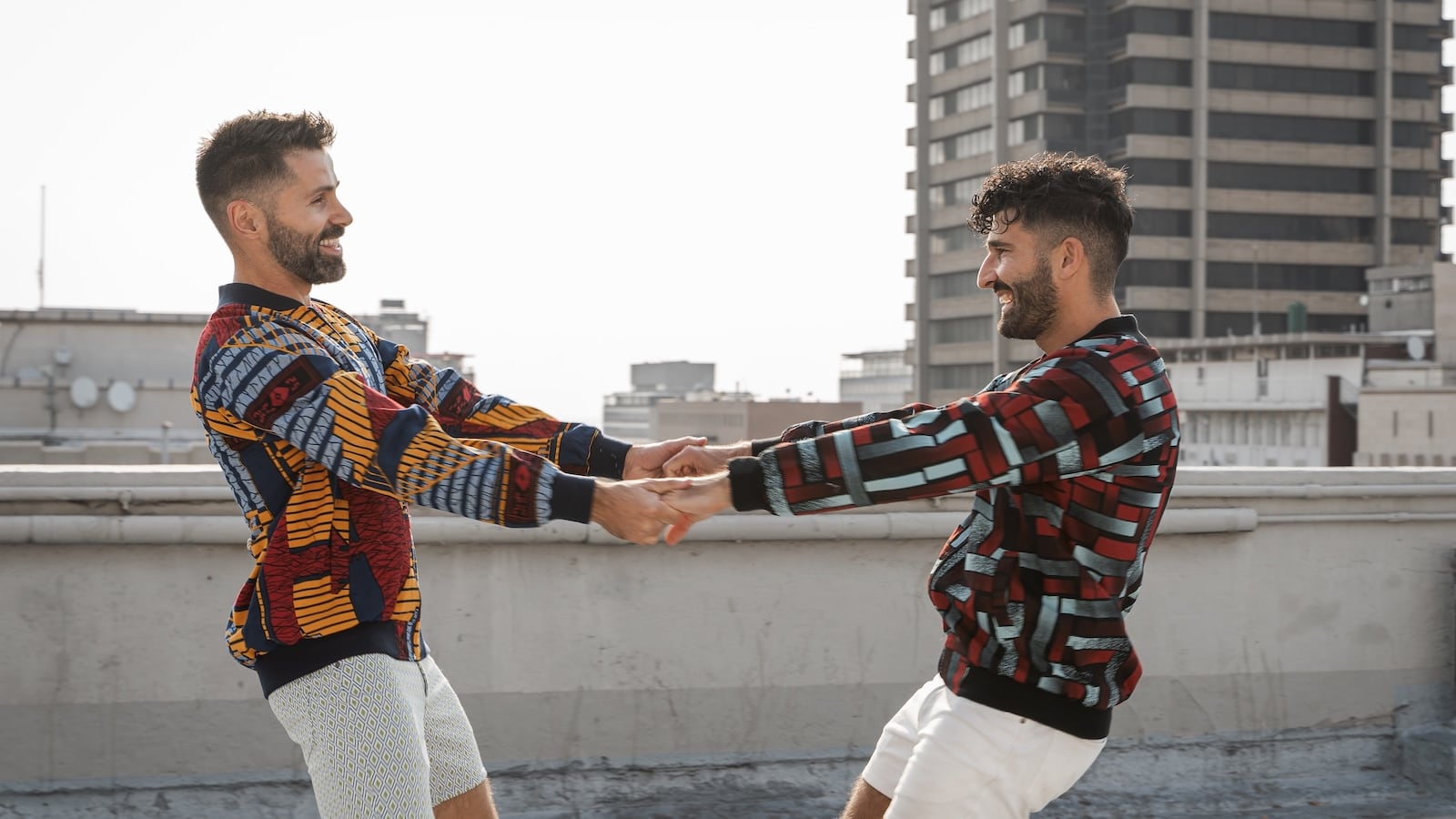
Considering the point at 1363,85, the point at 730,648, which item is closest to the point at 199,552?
the point at 730,648

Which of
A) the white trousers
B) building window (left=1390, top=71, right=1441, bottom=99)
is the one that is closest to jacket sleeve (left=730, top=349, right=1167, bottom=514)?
the white trousers

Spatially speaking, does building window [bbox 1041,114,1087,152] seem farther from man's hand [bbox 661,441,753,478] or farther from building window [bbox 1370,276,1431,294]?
man's hand [bbox 661,441,753,478]

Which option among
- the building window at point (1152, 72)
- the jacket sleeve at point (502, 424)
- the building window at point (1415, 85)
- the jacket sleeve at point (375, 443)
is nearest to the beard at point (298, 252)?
the jacket sleeve at point (375, 443)

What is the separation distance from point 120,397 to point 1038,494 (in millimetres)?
66647

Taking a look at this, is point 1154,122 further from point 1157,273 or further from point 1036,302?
point 1036,302

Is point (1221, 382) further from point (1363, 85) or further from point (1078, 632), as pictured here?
point (1078, 632)

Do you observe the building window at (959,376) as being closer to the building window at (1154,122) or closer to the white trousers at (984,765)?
the building window at (1154,122)

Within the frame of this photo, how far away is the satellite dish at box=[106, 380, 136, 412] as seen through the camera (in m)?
63.9

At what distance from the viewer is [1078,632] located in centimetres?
325

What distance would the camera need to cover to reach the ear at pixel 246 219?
3361mm

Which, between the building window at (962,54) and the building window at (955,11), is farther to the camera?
the building window at (955,11)

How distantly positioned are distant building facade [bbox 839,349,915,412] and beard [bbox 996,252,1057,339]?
16600 centimetres

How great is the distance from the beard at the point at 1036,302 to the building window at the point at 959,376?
330 ft

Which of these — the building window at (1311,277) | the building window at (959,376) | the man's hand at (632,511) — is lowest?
the building window at (959,376)
